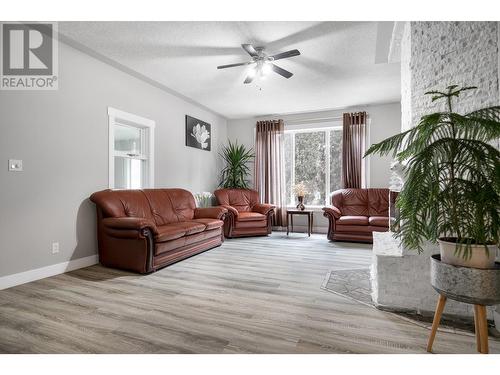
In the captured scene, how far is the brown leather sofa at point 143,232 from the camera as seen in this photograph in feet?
10.4

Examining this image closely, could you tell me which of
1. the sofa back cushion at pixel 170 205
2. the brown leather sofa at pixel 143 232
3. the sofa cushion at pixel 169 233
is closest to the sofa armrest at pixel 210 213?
the sofa back cushion at pixel 170 205

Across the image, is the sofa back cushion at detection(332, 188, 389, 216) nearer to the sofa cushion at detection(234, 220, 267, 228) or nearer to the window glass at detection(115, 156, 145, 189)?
the sofa cushion at detection(234, 220, 267, 228)

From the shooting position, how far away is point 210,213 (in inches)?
184

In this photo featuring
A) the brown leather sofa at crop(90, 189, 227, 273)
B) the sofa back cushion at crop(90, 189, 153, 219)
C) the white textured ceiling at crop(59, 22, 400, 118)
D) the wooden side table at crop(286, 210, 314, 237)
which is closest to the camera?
the white textured ceiling at crop(59, 22, 400, 118)

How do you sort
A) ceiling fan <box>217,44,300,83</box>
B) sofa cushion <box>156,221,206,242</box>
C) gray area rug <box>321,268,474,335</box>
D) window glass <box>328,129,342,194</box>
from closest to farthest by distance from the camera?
1. gray area rug <box>321,268,474,335</box>
2. ceiling fan <box>217,44,300,83</box>
3. sofa cushion <box>156,221,206,242</box>
4. window glass <box>328,129,342,194</box>

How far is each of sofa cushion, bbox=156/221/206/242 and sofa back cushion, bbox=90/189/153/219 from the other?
43cm

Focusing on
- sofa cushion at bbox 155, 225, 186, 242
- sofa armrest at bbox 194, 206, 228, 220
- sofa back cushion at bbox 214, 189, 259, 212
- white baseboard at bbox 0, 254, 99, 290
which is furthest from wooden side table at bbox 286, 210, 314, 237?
white baseboard at bbox 0, 254, 99, 290

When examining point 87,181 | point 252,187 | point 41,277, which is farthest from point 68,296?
point 252,187

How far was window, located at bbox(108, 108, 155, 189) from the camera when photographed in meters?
3.85

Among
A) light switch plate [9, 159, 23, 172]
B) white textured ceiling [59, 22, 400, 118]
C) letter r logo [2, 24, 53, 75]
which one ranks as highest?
white textured ceiling [59, 22, 400, 118]

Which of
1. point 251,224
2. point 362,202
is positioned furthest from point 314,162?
point 251,224

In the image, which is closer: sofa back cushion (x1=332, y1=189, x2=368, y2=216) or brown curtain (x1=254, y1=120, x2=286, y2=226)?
sofa back cushion (x1=332, y1=189, x2=368, y2=216)

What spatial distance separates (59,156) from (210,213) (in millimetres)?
2310
